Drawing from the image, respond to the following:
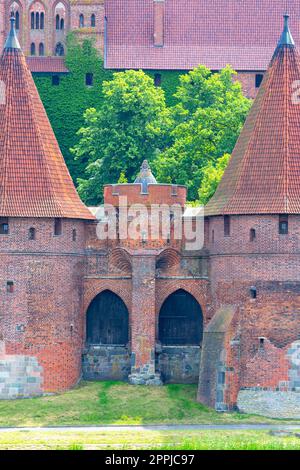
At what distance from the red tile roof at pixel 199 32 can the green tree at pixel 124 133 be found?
8370 mm

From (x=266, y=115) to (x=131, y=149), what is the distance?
18281 mm

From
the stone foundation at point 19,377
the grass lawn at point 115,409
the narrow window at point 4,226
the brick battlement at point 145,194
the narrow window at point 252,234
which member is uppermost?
the brick battlement at point 145,194

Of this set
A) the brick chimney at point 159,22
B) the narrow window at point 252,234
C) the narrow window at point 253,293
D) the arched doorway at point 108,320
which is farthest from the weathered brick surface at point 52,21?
the narrow window at point 253,293

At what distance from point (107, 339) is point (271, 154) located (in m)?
8.12

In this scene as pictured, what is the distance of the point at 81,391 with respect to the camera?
58500 mm

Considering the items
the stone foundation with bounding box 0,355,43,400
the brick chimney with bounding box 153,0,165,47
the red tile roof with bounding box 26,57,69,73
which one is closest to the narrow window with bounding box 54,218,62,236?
the stone foundation with bounding box 0,355,43,400

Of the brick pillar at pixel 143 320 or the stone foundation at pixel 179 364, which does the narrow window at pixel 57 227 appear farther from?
the stone foundation at pixel 179 364

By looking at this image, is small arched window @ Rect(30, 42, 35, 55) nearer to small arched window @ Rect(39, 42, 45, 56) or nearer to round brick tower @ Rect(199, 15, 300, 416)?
small arched window @ Rect(39, 42, 45, 56)

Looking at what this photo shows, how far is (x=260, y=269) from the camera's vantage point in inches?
2255

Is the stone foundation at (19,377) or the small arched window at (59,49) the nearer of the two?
the stone foundation at (19,377)

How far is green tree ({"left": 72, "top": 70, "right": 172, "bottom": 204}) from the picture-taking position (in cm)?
7688

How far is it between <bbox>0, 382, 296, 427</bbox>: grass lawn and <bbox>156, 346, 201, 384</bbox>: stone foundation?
4.11 feet

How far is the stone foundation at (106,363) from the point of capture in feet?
197
